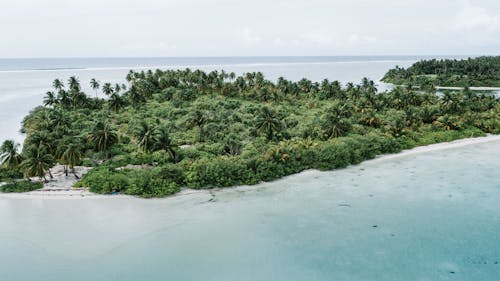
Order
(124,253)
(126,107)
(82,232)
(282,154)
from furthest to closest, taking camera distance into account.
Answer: (126,107) < (282,154) < (82,232) < (124,253)

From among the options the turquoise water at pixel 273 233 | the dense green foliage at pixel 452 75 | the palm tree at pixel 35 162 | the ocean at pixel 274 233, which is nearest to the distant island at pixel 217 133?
the palm tree at pixel 35 162

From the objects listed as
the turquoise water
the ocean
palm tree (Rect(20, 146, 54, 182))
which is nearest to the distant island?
palm tree (Rect(20, 146, 54, 182))

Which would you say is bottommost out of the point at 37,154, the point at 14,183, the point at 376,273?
the point at 376,273

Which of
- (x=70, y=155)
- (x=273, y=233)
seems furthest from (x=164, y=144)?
(x=273, y=233)

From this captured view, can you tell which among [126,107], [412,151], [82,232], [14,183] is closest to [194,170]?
[82,232]

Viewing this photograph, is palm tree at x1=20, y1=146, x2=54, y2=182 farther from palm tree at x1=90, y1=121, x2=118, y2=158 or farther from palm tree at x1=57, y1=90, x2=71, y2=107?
palm tree at x1=57, y1=90, x2=71, y2=107

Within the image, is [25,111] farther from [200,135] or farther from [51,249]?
[51,249]
